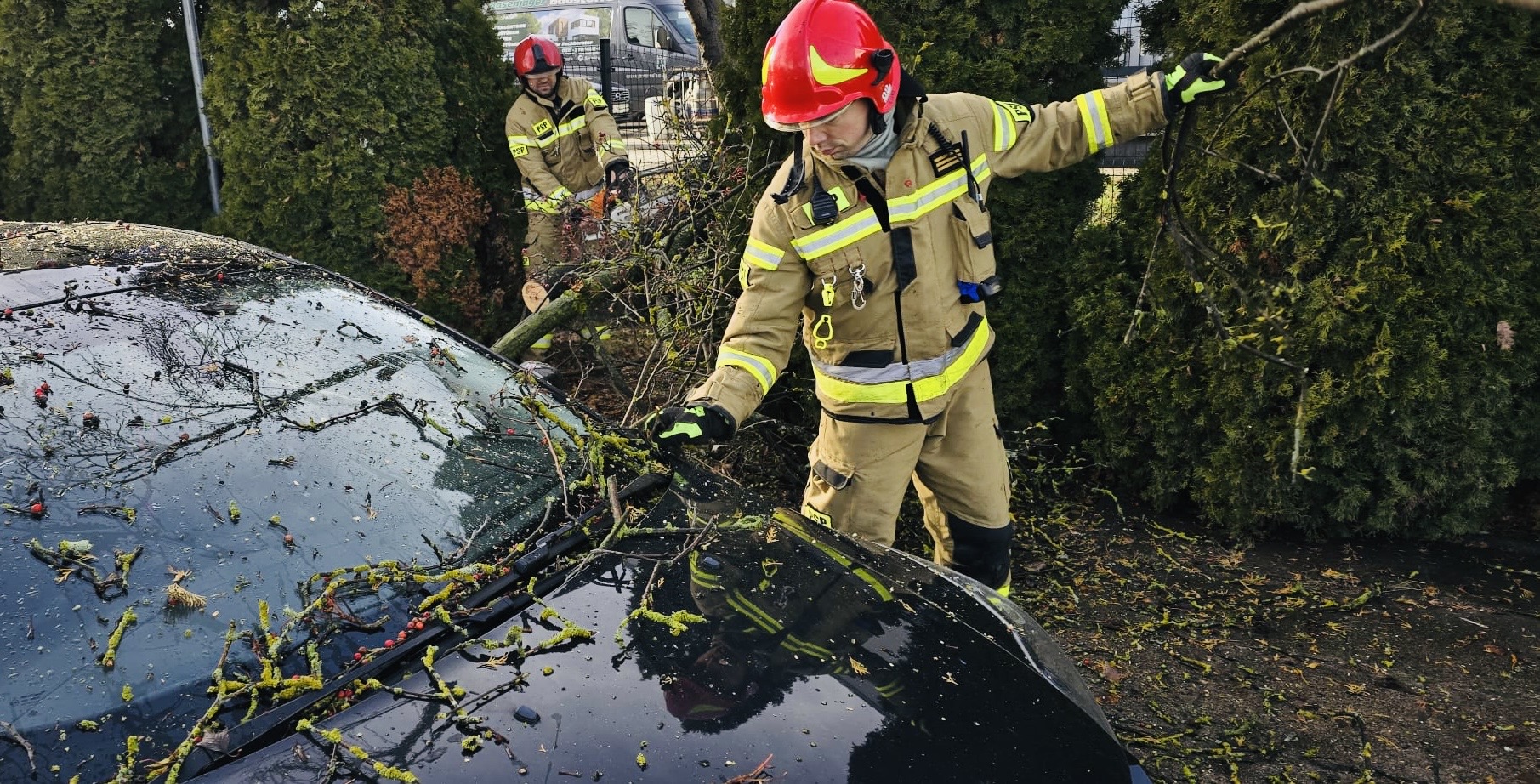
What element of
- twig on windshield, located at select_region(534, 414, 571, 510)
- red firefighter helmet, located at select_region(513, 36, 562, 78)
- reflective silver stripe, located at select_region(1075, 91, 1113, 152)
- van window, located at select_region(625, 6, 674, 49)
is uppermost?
van window, located at select_region(625, 6, 674, 49)

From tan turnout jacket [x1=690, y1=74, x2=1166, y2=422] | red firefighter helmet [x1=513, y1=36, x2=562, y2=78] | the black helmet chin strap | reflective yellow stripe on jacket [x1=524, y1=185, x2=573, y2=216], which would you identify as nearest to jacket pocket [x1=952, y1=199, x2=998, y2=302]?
tan turnout jacket [x1=690, y1=74, x2=1166, y2=422]

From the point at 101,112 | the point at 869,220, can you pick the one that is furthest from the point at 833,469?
the point at 101,112

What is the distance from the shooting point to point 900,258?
9.62ft

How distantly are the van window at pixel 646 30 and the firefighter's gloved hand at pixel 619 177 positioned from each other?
20.4 ft

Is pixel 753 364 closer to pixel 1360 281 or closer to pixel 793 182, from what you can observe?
pixel 793 182

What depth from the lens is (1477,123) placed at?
347cm

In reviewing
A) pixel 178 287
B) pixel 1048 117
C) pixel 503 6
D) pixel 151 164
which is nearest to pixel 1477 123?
pixel 1048 117

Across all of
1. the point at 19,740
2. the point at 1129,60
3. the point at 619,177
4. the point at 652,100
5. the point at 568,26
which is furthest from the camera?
the point at 568,26

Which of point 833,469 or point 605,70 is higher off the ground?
point 605,70

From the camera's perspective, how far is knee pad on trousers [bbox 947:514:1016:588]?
3322mm

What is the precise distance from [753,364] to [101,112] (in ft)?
20.2

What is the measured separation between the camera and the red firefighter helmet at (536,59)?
624 cm

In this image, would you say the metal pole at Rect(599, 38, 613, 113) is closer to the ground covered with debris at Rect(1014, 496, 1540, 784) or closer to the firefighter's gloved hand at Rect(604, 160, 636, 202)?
the firefighter's gloved hand at Rect(604, 160, 636, 202)

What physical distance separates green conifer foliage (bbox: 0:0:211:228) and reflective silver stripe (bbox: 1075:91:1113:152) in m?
6.28
